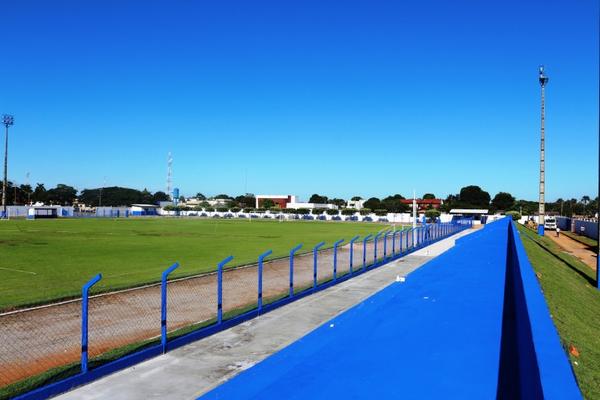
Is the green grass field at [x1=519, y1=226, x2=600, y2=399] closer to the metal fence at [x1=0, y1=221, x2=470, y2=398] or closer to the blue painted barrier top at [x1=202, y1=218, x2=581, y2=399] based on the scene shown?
the blue painted barrier top at [x1=202, y1=218, x2=581, y2=399]

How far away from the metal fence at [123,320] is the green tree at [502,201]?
169 meters

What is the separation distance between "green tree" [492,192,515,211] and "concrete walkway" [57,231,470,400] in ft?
564

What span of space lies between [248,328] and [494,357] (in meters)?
8.64

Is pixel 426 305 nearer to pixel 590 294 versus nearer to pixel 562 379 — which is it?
pixel 562 379

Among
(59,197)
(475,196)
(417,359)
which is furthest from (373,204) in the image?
(417,359)

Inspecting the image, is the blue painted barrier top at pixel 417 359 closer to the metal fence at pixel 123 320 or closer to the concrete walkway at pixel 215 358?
the concrete walkway at pixel 215 358

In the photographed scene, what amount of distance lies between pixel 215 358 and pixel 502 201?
182085mm

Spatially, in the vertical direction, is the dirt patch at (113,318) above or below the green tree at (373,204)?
below

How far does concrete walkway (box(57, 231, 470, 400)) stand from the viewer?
23.0 feet

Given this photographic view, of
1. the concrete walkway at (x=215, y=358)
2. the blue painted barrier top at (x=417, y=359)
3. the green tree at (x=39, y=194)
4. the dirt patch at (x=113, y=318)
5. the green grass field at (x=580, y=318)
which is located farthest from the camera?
the green tree at (x=39, y=194)

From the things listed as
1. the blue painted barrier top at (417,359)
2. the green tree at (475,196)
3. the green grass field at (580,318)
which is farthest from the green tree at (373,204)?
the blue painted barrier top at (417,359)

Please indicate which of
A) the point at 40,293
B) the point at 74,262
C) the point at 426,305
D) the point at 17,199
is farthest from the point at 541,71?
the point at 17,199

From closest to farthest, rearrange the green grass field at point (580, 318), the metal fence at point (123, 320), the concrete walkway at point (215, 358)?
the concrete walkway at point (215, 358) → the green grass field at point (580, 318) → the metal fence at point (123, 320)

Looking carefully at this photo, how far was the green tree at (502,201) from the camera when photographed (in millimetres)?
171875
